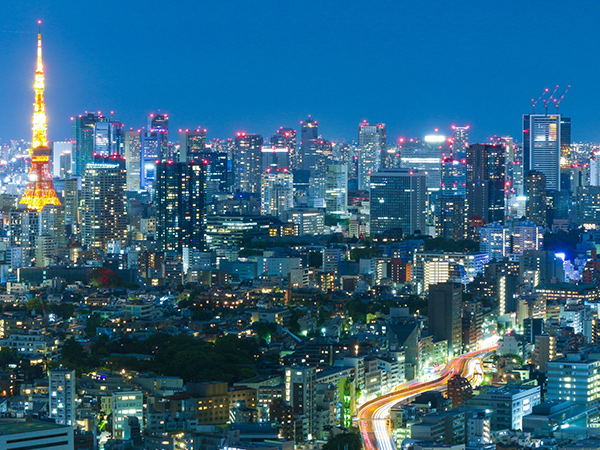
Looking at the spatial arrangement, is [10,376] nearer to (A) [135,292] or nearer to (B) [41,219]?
(A) [135,292]

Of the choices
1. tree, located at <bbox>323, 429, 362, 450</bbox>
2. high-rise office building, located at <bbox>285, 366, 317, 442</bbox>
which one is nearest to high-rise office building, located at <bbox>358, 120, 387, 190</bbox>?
high-rise office building, located at <bbox>285, 366, 317, 442</bbox>

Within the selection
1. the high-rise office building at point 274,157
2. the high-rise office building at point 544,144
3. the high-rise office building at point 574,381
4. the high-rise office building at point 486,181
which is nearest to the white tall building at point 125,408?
the high-rise office building at point 574,381

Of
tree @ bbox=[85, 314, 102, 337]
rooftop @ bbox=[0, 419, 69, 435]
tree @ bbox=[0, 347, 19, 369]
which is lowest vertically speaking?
tree @ bbox=[0, 347, 19, 369]

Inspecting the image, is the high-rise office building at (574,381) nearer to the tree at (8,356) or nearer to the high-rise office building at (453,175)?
the tree at (8,356)

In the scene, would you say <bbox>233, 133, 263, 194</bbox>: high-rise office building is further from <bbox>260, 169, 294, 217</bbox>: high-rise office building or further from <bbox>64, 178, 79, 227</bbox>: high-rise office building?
<bbox>64, 178, 79, 227</bbox>: high-rise office building

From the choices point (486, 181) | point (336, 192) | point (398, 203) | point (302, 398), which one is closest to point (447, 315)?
point (302, 398)
